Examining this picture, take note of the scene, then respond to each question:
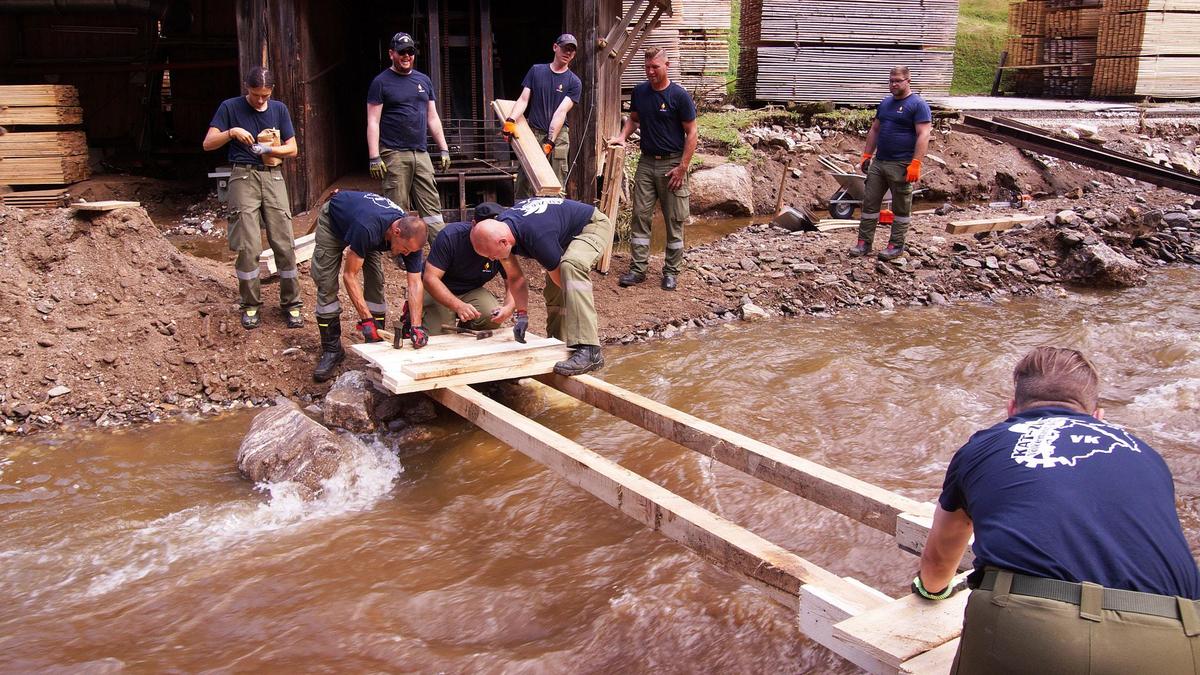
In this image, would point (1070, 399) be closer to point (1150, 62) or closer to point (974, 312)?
point (974, 312)

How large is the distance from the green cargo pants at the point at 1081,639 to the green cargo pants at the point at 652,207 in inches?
223

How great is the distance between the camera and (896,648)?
2.46 meters

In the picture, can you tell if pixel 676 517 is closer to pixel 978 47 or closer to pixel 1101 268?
pixel 1101 268

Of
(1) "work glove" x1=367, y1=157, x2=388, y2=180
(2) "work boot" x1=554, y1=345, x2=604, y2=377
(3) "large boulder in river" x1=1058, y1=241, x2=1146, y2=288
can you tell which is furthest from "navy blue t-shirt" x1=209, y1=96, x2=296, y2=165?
(3) "large boulder in river" x1=1058, y1=241, x2=1146, y2=288

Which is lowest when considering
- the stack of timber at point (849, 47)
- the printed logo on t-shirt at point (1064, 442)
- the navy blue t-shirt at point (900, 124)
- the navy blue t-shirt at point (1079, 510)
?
the navy blue t-shirt at point (1079, 510)

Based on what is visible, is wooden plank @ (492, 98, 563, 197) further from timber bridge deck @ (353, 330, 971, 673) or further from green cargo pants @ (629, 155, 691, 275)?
A: timber bridge deck @ (353, 330, 971, 673)

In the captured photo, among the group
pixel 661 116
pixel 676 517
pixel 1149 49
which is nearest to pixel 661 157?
pixel 661 116

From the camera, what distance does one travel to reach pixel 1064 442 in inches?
84.0

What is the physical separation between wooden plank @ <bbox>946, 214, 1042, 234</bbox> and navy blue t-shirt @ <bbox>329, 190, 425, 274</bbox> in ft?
20.5

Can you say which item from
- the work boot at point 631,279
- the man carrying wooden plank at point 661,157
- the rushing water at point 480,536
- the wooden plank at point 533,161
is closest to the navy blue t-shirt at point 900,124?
the man carrying wooden plank at point 661,157

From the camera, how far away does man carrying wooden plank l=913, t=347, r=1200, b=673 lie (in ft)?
6.42

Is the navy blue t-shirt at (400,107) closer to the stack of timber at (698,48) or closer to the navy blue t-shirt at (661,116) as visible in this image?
the navy blue t-shirt at (661,116)

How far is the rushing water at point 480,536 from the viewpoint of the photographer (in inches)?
136

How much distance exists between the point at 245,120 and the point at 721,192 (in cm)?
685
